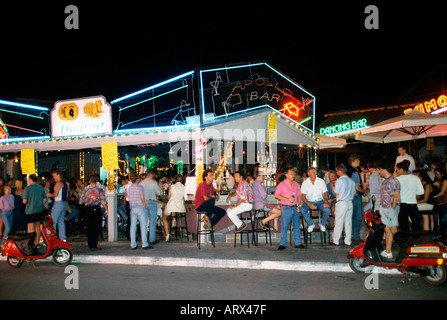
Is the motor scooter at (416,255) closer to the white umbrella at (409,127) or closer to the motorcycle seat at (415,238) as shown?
the motorcycle seat at (415,238)

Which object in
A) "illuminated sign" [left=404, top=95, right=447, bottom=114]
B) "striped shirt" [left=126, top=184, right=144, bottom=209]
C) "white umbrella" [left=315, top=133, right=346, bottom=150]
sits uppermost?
"illuminated sign" [left=404, top=95, right=447, bottom=114]

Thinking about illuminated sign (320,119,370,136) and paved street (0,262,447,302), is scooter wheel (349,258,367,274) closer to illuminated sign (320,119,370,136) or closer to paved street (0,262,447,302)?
paved street (0,262,447,302)

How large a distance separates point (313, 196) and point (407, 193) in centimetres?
231

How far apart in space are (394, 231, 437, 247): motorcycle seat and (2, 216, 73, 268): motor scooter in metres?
7.04

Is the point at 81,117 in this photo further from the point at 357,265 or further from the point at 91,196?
the point at 357,265

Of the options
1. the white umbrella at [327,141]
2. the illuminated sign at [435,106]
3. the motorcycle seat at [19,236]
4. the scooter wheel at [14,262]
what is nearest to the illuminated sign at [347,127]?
the illuminated sign at [435,106]

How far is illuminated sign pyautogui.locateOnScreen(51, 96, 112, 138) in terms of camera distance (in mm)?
11484

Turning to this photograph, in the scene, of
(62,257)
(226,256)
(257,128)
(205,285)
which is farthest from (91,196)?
(257,128)

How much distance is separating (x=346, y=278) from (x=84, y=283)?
4799mm

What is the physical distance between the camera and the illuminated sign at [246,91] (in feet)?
35.8

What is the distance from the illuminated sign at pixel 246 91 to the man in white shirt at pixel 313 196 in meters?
3.10

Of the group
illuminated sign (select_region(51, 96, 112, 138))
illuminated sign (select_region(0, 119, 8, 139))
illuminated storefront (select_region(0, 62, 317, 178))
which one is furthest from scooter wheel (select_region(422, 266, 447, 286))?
illuminated sign (select_region(0, 119, 8, 139))

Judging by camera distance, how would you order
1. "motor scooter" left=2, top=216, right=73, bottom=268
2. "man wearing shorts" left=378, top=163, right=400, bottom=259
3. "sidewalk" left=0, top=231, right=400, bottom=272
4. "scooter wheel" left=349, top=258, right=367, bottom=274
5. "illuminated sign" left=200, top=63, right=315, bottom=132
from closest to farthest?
"scooter wheel" left=349, top=258, right=367, bottom=274 → "man wearing shorts" left=378, top=163, right=400, bottom=259 → "sidewalk" left=0, top=231, right=400, bottom=272 → "motor scooter" left=2, top=216, right=73, bottom=268 → "illuminated sign" left=200, top=63, right=315, bottom=132

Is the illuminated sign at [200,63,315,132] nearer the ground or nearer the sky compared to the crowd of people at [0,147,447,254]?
nearer the sky
